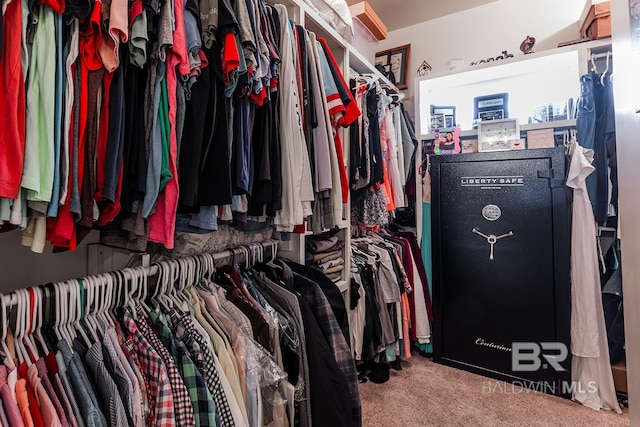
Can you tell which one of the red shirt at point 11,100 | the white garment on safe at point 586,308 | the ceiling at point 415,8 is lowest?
the white garment on safe at point 586,308

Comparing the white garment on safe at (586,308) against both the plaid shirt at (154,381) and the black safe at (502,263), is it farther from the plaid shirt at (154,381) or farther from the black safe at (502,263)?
the plaid shirt at (154,381)

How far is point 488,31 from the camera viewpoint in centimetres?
272

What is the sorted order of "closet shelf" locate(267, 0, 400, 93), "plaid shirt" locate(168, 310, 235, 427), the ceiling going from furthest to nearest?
the ceiling < "closet shelf" locate(267, 0, 400, 93) < "plaid shirt" locate(168, 310, 235, 427)

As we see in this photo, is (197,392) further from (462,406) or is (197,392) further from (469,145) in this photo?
(469,145)

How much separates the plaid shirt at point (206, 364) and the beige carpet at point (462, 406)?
1.15m

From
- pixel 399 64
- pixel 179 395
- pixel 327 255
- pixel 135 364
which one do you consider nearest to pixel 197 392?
pixel 179 395

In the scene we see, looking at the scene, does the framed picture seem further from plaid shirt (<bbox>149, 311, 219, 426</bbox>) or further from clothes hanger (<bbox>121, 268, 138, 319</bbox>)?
plaid shirt (<bbox>149, 311, 219, 426</bbox>)

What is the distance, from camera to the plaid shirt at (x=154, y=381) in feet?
2.42

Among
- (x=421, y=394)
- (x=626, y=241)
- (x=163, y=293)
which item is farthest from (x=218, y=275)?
(x=421, y=394)

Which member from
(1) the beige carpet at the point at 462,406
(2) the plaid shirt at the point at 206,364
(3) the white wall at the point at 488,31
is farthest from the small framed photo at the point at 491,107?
(2) the plaid shirt at the point at 206,364

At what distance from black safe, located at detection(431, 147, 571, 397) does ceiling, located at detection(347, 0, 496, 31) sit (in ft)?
4.34

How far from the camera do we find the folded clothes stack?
180 cm

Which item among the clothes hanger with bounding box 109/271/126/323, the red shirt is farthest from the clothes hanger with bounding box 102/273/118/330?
the red shirt

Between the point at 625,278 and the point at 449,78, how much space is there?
2116 millimetres
